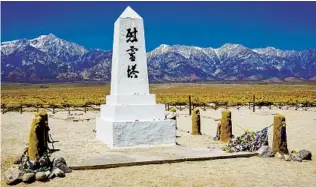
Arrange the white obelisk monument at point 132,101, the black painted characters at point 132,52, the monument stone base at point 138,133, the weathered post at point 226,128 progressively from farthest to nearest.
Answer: the weathered post at point 226,128
the black painted characters at point 132,52
the white obelisk monument at point 132,101
the monument stone base at point 138,133

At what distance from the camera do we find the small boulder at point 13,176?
8547 millimetres

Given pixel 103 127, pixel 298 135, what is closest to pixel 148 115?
pixel 103 127

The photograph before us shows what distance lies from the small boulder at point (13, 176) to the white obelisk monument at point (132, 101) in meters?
4.16

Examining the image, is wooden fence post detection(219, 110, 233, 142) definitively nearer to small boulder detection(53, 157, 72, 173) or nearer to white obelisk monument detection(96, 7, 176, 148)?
white obelisk monument detection(96, 7, 176, 148)

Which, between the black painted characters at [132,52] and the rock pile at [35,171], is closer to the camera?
the rock pile at [35,171]

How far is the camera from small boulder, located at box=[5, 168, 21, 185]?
28.0ft

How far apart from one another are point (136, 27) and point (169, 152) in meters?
4.35

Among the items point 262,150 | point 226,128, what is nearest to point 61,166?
point 262,150

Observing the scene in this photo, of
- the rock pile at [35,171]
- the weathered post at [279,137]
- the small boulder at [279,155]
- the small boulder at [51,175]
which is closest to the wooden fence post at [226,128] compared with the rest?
the weathered post at [279,137]

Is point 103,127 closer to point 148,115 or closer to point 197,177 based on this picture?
point 148,115

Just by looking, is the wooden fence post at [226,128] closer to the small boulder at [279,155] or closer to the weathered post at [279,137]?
the weathered post at [279,137]

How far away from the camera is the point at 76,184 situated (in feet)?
27.8

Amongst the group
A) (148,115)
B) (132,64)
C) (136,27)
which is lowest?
(148,115)

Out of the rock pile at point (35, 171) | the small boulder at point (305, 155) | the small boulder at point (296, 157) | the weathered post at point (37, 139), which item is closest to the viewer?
the rock pile at point (35, 171)
